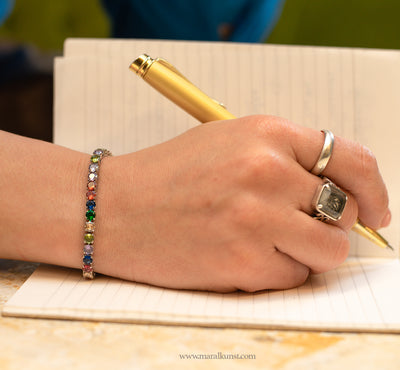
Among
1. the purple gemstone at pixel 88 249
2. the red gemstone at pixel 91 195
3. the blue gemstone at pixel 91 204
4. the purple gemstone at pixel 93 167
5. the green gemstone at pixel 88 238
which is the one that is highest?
the purple gemstone at pixel 93 167

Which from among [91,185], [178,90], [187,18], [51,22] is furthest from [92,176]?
[51,22]

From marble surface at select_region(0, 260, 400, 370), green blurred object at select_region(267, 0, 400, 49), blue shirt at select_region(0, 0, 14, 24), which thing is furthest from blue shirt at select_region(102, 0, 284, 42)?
marble surface at select_region(0, 260, 400, 370)

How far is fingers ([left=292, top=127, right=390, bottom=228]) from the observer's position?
1.69 feet

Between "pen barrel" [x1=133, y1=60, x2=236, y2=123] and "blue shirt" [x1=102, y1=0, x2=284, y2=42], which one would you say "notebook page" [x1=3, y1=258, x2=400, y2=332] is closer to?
"pen barrel" [x1=133, y1=60, x2=236, y2=123]

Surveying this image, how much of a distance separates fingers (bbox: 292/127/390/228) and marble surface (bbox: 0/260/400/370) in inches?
7.1

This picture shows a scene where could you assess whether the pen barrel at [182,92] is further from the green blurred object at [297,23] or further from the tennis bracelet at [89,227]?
the green blurred object at [297,23]

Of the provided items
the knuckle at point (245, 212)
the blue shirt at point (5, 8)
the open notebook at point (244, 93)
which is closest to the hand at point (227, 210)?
the knuckle at point (245, 212)

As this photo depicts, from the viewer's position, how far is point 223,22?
3.96ft

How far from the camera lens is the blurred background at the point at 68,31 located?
131 centimetres

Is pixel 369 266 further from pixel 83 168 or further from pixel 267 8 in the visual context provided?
pixel 267 8

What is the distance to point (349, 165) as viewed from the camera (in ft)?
1.72

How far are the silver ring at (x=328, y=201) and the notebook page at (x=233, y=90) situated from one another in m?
0.20

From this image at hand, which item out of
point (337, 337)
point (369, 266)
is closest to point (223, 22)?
point (369, 266)

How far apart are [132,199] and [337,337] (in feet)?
0.82
